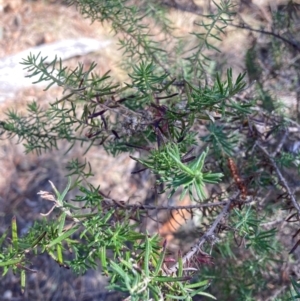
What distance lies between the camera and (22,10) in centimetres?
297

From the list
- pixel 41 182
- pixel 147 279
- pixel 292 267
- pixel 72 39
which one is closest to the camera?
pixel 147 279

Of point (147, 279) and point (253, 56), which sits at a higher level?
point (253, 56)

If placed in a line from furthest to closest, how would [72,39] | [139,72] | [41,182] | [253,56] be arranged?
1. [72,39]
2. [41,182]
3. [253,56]
4. [139,72]

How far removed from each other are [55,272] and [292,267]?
1.25m

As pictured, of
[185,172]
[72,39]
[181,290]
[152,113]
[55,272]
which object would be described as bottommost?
[181,290]

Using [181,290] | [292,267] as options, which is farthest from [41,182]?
[181,290]

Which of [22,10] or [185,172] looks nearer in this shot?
[185,172]

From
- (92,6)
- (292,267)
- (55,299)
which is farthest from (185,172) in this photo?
(55,299)

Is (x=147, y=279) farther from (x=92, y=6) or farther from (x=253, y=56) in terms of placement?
(x=253, y=56)

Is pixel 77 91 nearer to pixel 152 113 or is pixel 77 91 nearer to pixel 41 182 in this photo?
pixel 152 113

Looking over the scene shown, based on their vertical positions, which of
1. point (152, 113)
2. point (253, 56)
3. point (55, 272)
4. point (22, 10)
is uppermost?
point (22, 10)

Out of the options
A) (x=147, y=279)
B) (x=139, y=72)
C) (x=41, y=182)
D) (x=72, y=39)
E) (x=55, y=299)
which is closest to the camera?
(x=147, y=279)

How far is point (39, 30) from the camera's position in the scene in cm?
290

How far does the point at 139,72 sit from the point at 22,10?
254 centimetres
